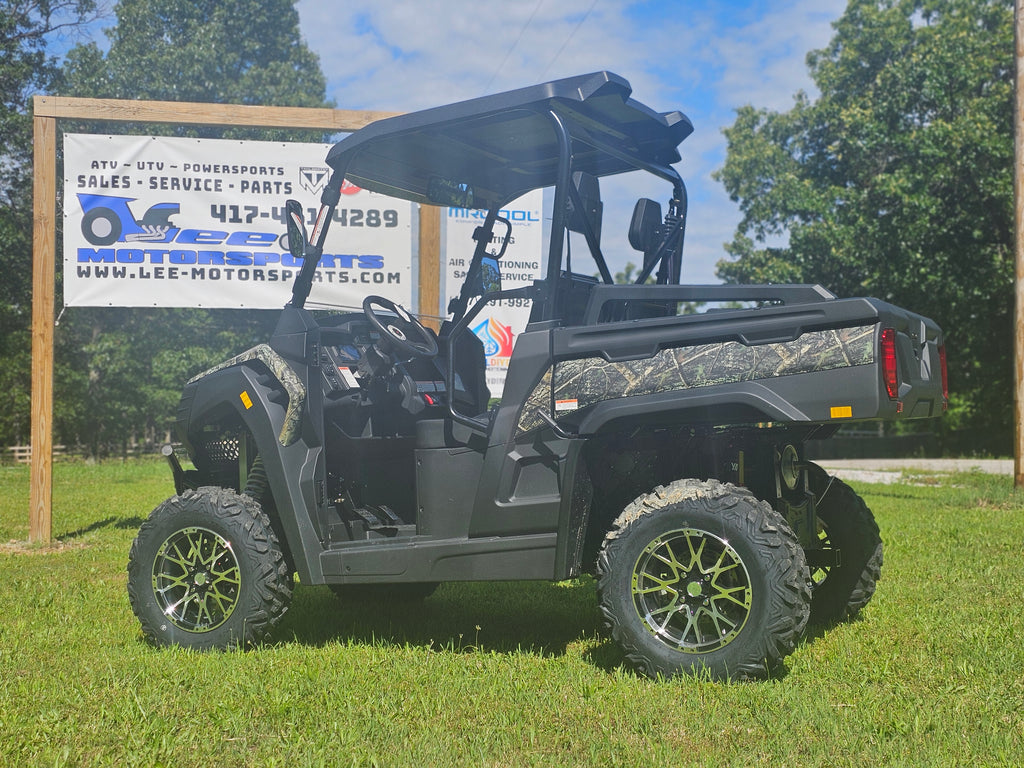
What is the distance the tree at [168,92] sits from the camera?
96.2 feet

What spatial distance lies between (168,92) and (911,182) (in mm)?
20280

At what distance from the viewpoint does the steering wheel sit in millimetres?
4844

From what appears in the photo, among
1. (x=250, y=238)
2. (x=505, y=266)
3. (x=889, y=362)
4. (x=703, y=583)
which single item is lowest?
(x=703, y=583)

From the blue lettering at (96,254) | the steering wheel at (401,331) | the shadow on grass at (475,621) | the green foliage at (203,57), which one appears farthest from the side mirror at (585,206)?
the green foliage at (203,57)

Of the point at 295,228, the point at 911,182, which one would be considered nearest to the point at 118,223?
the point at 295,228

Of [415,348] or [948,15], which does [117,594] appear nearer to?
[415,348]

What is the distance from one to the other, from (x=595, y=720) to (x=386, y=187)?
3.42m

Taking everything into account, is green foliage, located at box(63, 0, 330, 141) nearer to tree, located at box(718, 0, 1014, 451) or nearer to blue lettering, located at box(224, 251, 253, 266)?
tree, located at box(718, 0, 1014, 451)

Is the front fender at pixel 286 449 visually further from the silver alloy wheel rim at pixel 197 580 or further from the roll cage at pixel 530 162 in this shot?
the roll cage at pixel 530 162

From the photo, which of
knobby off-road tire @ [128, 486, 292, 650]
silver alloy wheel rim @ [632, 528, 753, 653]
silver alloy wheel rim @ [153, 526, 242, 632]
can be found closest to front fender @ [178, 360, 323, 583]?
knobby off-road tire @ [128, 486, 292, 650]

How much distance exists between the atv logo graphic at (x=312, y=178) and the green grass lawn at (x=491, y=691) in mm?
4123

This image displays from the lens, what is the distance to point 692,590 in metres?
3.98

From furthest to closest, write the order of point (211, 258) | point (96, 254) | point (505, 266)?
point (505, 266) → point (211, 258) → point (96, 254)

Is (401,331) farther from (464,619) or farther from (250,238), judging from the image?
(250,238)
